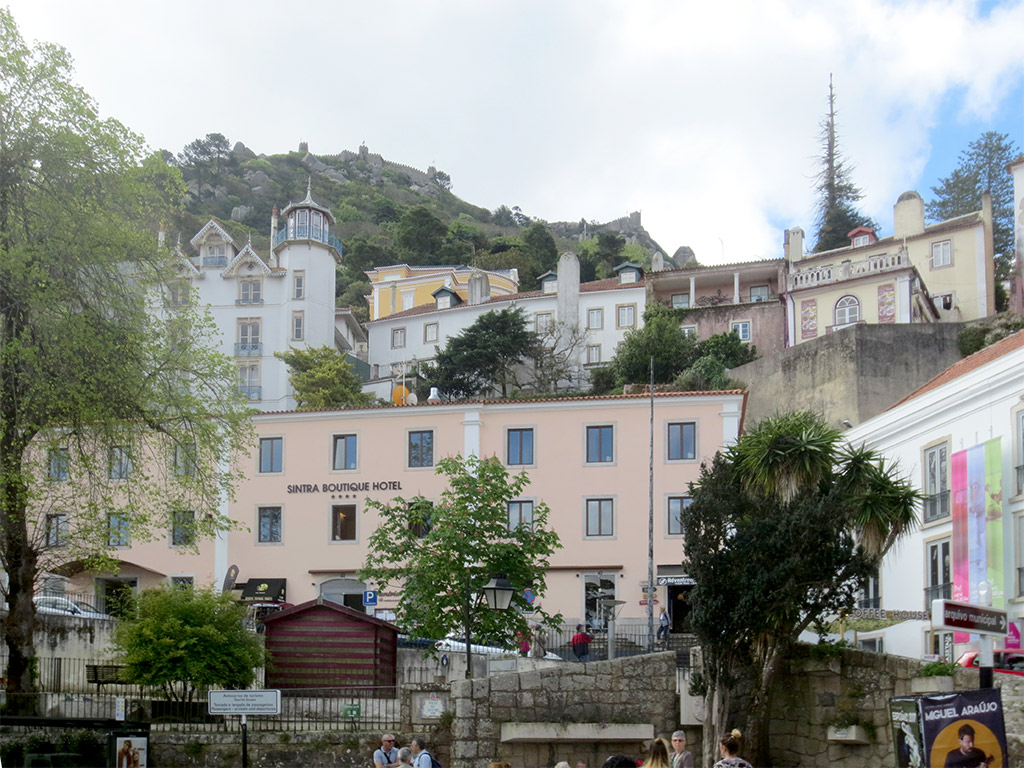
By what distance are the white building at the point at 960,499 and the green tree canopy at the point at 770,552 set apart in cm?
423

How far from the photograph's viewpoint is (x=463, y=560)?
25.3 meters

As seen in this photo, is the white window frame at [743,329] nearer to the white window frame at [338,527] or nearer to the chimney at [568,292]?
the chimney at [568,292]

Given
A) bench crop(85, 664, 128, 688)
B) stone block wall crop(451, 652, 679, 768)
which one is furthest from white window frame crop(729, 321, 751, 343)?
bench crop(85, 664, 128, 688)

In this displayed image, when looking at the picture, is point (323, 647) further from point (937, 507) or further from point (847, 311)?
point (847, 311)

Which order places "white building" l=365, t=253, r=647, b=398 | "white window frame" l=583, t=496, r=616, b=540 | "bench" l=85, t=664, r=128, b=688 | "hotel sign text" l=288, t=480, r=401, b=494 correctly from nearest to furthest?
1. "bench" l=85, t=664, r=128, b=688
2. "white window frame" l=583, t=496, r=616, b=540
3. "hotel sign text" l=288, t=480, r=401, b=494
4. "white building" l=365, t=253, r=647, b=398

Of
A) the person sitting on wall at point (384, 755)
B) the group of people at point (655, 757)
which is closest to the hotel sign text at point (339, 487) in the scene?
the group of people at point (655, 757)

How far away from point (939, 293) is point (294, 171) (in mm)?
114113

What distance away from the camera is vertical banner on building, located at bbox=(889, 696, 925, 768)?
37.9ft

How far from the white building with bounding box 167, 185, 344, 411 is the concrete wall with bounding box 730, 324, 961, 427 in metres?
26.7

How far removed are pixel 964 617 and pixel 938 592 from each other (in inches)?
853

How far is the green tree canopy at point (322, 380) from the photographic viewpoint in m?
58.2

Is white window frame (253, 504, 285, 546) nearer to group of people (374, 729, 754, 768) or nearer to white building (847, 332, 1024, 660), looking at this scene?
white building (847, 332, 1024, 660)

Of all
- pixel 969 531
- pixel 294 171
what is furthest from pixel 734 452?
pixel 294 171

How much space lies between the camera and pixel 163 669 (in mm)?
22453
